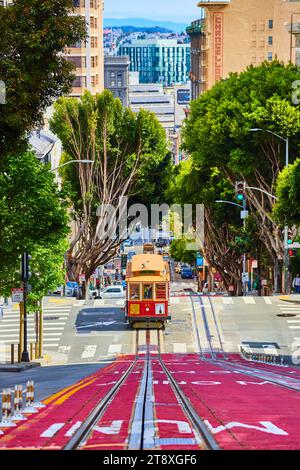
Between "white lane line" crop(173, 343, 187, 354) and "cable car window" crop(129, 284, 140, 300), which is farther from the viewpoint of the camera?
"cable car window" crop(129, 284, 140, 300)

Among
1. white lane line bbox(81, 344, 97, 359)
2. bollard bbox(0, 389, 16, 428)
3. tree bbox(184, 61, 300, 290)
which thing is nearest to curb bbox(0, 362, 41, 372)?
white lane line bbox(81, 344, 97, 359)

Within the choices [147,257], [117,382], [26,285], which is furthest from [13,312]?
[117,382]

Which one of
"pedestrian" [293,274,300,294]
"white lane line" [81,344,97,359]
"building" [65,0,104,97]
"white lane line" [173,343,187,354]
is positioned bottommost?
"white lane line" [81,344,97,359]

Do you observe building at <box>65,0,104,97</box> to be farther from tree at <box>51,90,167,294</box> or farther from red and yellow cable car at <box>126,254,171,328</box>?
red and yellow cable car at <box>126,254,171,328</box>

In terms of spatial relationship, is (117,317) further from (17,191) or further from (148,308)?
(17,191)

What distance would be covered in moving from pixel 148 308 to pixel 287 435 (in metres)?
42.1

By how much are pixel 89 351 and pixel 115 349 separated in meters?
1.21

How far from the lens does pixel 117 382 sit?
30984 millimetres

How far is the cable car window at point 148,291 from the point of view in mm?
58844

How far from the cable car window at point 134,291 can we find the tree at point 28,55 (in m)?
30.9

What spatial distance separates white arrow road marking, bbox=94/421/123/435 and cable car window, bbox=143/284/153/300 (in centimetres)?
3996

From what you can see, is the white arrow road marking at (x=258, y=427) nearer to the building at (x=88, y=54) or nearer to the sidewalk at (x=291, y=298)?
the sidewalk at (x=291, y=298)

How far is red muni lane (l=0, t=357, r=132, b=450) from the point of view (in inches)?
654

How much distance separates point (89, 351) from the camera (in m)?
54.3
